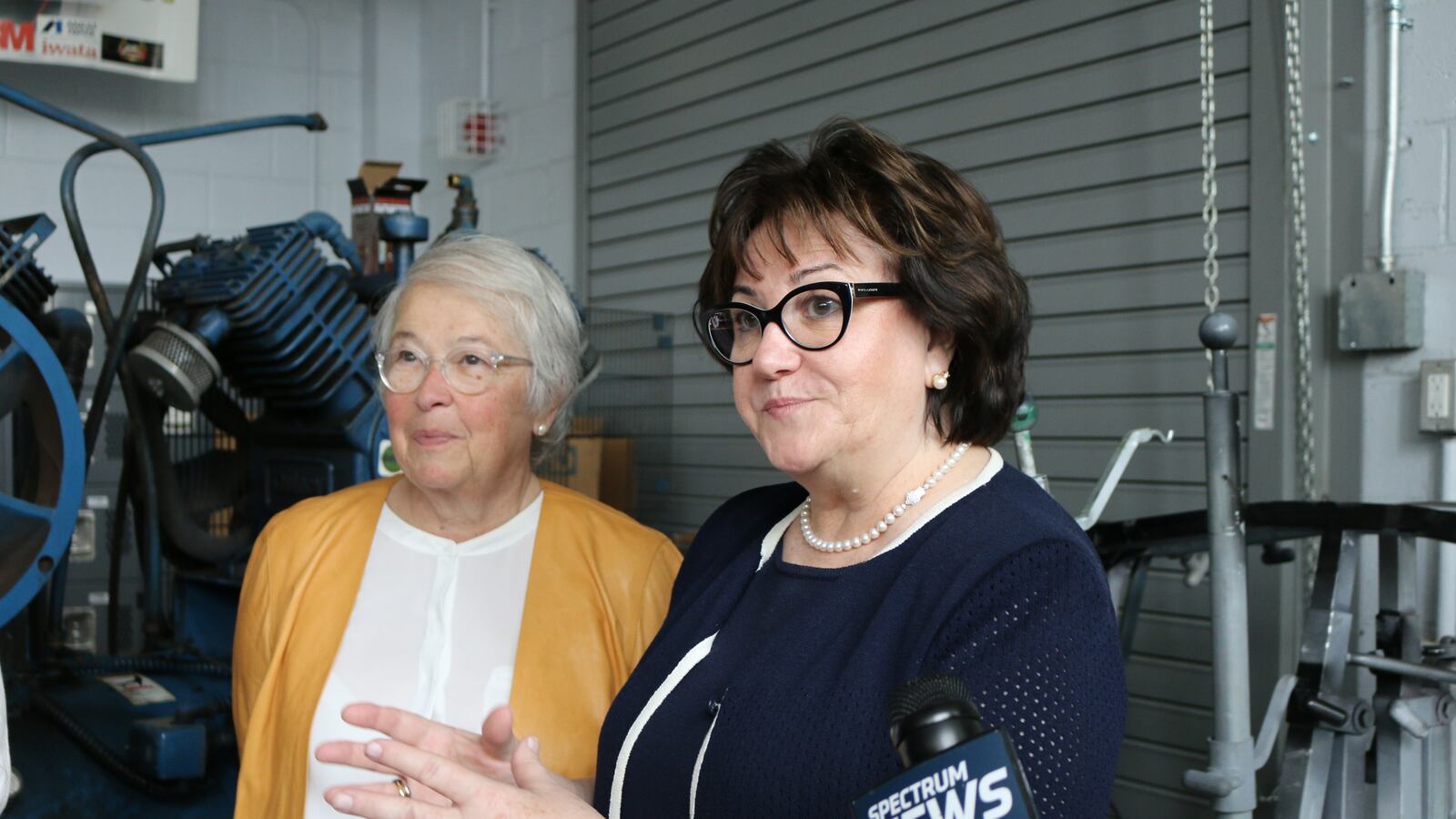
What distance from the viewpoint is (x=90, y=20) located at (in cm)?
443

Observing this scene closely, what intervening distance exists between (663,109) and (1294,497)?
2532 millimetres

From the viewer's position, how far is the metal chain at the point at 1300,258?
2426mm

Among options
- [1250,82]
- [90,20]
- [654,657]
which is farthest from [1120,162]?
[90,20]

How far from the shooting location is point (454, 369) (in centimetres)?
182

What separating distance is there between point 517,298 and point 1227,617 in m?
1.17

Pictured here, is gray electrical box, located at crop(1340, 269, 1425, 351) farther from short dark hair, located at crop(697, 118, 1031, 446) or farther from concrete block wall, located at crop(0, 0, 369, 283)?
concrete block wall, located at crop(0, 0, 369, 283)

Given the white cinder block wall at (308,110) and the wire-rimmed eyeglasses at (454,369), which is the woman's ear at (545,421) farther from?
the white cinder block wall at (308,110)

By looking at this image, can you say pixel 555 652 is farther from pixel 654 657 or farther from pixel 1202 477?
pixel 1202 477

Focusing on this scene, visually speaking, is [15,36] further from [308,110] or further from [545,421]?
[545,421]

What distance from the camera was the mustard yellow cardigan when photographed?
1697 mm

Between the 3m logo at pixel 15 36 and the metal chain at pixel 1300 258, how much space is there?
13.2 ft

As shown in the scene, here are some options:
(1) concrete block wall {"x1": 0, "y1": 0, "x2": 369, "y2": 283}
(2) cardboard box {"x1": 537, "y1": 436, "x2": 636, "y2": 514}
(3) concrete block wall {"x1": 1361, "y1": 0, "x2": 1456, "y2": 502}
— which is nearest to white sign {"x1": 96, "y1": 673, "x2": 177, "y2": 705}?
(2) cardboard box {"x1": 537, "y1": 436, "x2": 636, "y2": 514}

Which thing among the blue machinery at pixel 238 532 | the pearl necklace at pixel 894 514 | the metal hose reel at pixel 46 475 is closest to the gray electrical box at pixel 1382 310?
the blue machinery at pixel 238 532

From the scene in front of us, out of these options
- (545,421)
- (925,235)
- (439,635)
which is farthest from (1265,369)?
(439,635)
